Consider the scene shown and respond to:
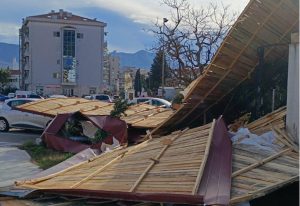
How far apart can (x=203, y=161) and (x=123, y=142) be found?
774 centimetres

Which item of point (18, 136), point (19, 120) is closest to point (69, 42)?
point (19, 120)

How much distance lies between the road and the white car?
1.19ft

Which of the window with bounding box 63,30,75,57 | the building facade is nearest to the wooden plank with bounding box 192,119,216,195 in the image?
the building facade

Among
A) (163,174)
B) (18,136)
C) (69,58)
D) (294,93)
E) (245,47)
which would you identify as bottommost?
(18,136)

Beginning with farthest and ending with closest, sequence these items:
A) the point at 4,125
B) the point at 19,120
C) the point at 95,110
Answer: the point at 4,125 < the point at 19,120 < the point at 95,110

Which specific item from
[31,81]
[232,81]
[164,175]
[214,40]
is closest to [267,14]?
[232,81]

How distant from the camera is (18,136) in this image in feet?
65.0

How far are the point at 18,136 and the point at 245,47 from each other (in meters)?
12.3

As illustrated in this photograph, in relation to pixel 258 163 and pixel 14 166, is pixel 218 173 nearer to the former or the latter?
pixel 258 163

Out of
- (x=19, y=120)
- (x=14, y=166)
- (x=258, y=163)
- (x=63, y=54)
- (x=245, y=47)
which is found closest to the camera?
(x=258, y=163)

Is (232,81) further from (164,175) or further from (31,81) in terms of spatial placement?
(31,81)

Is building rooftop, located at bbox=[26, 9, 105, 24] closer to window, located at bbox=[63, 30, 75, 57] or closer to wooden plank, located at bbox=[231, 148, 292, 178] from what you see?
window, located at bbox=[63, 30, 75, 57]

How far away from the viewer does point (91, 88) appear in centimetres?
8944

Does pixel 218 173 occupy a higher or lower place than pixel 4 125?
higher
